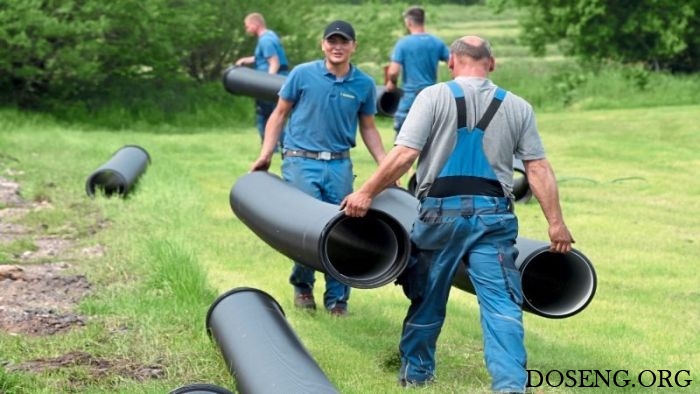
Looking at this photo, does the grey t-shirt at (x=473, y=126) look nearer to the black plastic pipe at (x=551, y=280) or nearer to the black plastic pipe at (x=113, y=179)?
the black plastic pipe at (x=551, y=280)

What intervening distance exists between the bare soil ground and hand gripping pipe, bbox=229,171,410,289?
3.42ft

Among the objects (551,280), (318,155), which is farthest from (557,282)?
(318,155)

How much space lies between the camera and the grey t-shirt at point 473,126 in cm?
695

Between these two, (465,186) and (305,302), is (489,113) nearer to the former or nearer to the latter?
(465,186)

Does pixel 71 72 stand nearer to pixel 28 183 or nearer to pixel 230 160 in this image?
pixel 230 160

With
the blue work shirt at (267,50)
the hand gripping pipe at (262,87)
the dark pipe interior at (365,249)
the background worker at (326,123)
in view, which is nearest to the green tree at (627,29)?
the blue work shirt at (267,50)

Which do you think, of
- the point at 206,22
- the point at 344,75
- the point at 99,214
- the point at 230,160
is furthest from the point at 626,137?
the point at 344,75

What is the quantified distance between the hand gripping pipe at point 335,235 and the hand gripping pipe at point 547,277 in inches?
5.5

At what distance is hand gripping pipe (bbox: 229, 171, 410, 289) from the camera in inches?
287

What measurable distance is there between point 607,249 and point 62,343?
→ 6019mm

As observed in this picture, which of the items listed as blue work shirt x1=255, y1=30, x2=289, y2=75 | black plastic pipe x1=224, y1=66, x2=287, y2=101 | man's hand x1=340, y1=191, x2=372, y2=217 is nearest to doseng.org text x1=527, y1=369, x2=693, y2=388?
man's hand x1=340, y1=191, x2=372, y2=217

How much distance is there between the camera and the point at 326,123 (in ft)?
30.7

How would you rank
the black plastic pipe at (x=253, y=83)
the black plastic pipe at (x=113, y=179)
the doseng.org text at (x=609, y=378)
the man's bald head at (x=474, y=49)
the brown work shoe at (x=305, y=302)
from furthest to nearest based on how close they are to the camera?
the black plastic pipe at (x=253, y=83), the black plastic pipe at (x=113, y=179), the brown work shoe at (x=305, y=302), the doseng.org text at (x=609, y=378), the man's bald head at (x=474, y=49)

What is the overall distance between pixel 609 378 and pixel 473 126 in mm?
1731
